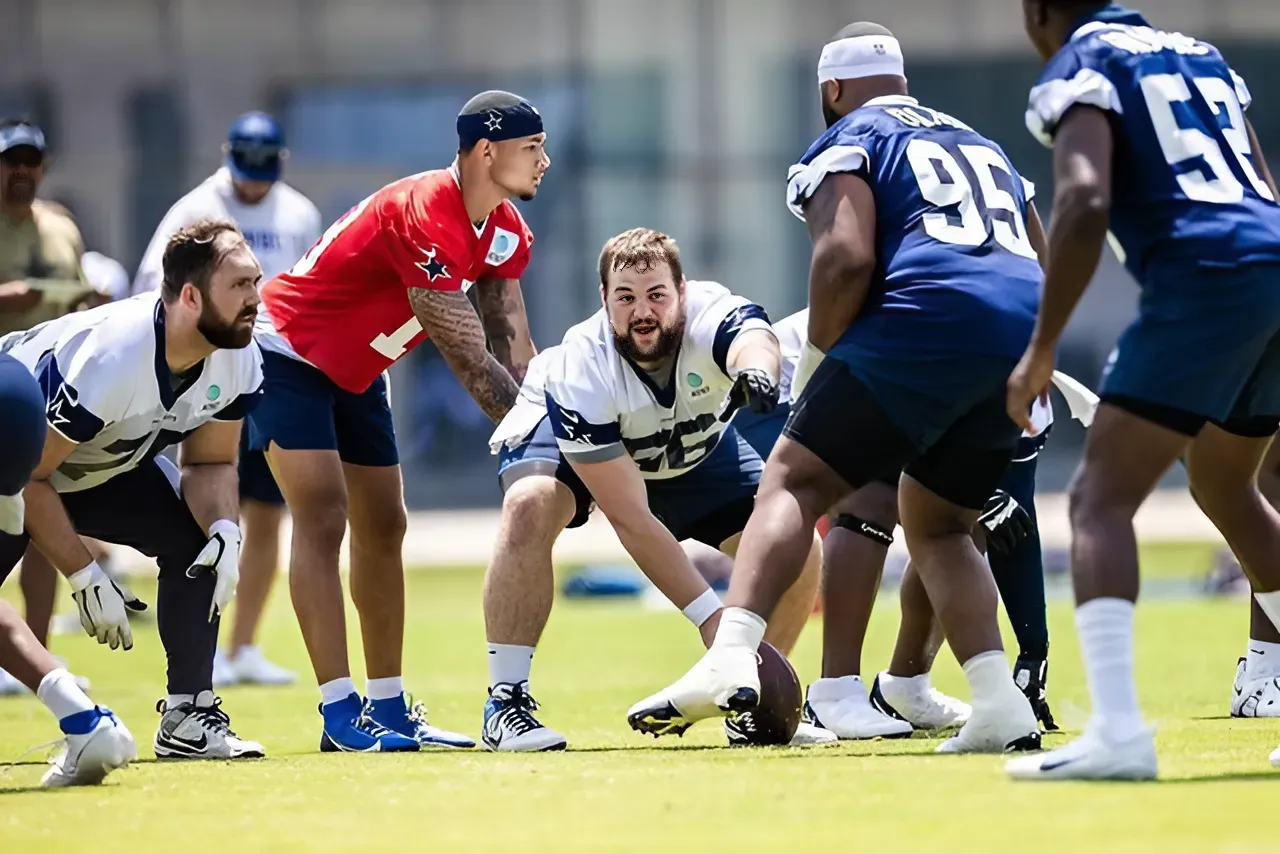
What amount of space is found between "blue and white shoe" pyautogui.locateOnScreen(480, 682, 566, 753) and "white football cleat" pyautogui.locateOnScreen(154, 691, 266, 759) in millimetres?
788

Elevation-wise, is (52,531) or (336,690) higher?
(52,531)

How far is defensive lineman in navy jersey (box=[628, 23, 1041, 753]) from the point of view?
5.95 metres

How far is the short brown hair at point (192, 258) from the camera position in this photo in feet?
22.2

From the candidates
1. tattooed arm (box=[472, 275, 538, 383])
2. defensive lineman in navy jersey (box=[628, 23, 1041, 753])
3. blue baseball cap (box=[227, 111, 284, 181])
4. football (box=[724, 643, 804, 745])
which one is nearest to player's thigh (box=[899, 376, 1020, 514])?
defensive lineman in navy jersey (box=[628, 23, 1041, 753])

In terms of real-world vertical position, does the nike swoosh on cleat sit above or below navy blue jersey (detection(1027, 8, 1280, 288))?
below

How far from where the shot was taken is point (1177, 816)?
4488mm

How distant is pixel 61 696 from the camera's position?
5965 millimetres

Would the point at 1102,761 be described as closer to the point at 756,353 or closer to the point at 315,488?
the point at 756,353

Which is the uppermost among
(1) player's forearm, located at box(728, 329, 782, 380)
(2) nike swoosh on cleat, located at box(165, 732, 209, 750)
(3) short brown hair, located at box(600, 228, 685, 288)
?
(3) short brown hair, located at box(600, 228, 685, 288)

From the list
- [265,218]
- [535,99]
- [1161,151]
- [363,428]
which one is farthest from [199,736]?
[535,99]

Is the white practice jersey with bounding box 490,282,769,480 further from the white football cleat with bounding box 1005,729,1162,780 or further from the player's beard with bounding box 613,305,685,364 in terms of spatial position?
the white football cleat with bounding box 1005,729,1162,780

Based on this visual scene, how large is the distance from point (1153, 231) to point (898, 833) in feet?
6.01

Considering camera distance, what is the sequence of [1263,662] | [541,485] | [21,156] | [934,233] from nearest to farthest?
[934,233] → [541,485] → [1263,662] → [21,156]

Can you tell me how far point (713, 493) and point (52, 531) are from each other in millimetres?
2337
